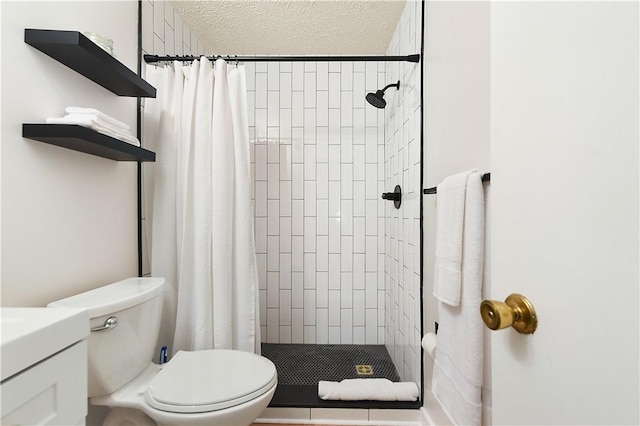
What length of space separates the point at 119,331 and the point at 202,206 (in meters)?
0.65

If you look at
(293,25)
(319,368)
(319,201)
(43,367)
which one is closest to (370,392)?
(319,368)

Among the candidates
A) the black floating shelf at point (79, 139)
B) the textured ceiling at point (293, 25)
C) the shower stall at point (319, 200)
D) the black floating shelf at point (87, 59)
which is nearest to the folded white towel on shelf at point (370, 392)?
the shower stall at point (319, 200)

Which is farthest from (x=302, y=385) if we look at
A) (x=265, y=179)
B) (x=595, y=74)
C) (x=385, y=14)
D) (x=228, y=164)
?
(x=385, y=14)

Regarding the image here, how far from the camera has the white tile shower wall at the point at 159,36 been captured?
1.68 meters

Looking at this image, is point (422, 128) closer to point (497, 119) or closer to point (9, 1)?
point (497, 119)

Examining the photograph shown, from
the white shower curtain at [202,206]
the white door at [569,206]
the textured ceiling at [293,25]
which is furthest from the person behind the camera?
the textured ceiling at [293,25]

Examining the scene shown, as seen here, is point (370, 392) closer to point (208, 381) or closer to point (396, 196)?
point (208, 381)

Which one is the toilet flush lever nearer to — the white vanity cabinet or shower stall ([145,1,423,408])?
the white vanity cabinet

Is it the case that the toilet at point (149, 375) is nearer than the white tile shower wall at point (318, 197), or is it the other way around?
the toilet at point (149, 375)

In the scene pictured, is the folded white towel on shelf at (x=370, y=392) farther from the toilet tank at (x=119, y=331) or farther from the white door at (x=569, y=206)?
the white door at (x=569, y=206)

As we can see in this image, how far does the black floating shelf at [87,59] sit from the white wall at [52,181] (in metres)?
0.03

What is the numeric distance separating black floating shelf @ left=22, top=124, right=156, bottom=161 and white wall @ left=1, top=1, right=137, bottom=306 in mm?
38

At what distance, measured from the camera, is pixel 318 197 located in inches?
98.4

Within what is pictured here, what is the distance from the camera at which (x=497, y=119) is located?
58cm
